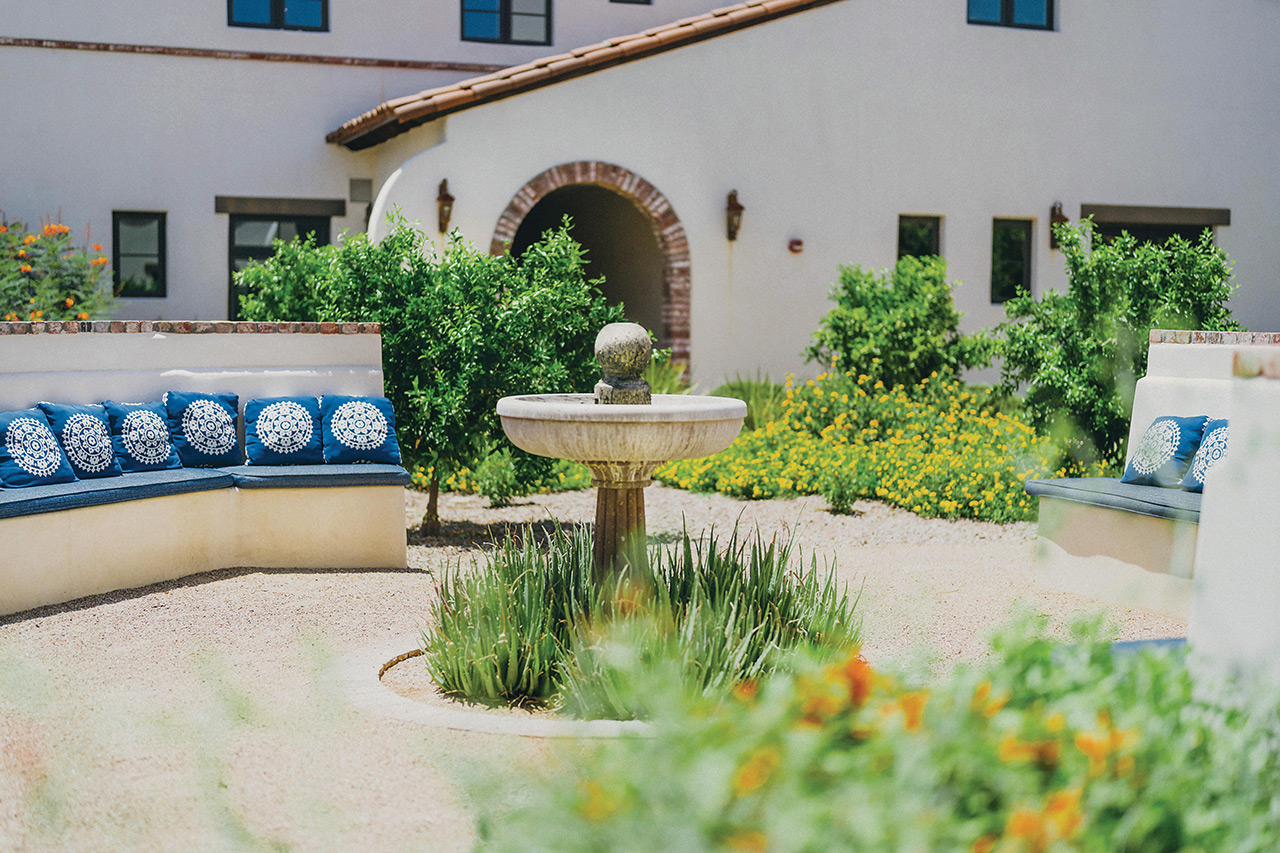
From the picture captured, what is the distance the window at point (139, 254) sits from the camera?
41.7 feet

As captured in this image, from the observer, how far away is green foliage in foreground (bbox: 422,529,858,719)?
4.26 m

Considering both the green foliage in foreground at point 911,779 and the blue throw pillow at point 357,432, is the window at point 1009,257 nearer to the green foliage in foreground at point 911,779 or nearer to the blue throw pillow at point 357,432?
the blue throw pillow at point 357,432

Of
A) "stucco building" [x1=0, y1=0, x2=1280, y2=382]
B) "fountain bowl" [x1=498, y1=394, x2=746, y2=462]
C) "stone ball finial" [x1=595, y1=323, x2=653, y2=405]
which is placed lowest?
"fountain bowl" [x1=498, y1=394, x2=746, y2=462]

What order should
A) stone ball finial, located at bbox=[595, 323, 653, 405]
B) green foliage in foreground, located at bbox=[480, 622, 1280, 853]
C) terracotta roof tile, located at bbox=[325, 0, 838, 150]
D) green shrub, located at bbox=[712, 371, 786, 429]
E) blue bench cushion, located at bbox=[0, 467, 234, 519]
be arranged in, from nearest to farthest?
green foliage in foreground, located at bbox=[480, 622, 1280, 853] < stone ball finial, located at bbox=[595, 323, 653, 405] < blue bench cushion, located at bbox=[0, 467, 234, 519] < terracotta roof tile, located at bbox=[325, 0, 838, 150] < green shrub, located at bbox=[712, 371, 786, 429]

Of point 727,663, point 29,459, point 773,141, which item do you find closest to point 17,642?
point 29,459

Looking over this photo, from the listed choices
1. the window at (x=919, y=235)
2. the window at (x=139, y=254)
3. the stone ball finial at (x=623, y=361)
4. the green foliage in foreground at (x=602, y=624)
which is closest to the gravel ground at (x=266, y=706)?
the green foliage in foreground at (x=602, y=624)

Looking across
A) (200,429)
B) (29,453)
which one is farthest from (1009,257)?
(29,453)

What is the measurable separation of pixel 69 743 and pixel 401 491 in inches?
133

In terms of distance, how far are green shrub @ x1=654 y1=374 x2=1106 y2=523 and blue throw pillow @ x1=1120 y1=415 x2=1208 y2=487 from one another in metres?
2.30

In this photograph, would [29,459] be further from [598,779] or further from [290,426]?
[598,779]

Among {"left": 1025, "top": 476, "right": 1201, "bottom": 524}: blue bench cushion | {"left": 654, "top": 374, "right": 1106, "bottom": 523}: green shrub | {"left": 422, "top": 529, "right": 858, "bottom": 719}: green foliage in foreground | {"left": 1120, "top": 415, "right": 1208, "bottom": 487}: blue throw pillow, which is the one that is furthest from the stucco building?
{"left": 422, "top": 529, "right": 858, "bottom": 719}: green foliage in foreground

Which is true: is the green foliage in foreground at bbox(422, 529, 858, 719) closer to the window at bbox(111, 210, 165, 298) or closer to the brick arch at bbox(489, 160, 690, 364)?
the brick arch at bbox(489, 160, 690, 364)

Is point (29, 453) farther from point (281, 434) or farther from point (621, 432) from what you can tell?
point (621, 432)

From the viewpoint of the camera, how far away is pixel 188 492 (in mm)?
6945
